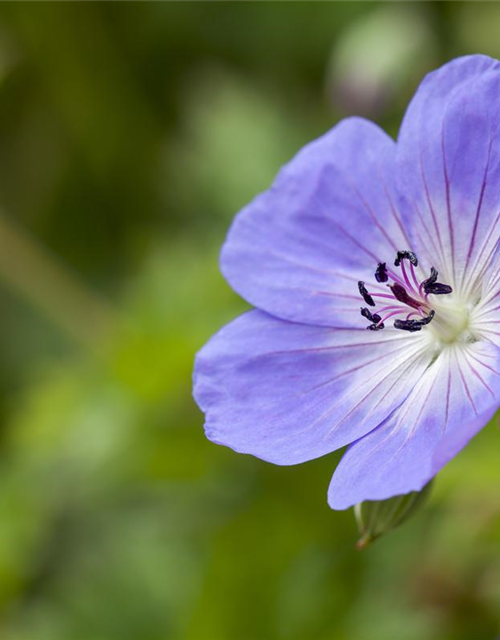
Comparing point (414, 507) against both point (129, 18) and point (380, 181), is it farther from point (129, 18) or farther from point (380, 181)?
point (129, 18)

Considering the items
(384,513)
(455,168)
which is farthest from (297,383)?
(455,168)

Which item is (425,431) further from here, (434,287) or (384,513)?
(434,287)

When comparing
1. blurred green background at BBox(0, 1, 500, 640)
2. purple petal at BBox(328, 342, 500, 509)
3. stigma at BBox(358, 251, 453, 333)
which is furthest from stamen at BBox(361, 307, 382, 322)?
blurred green background at BBox(0, 1, 500, 640)

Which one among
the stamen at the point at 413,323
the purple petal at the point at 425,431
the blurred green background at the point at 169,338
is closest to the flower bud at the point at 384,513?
the purple petal at the point at 425,431

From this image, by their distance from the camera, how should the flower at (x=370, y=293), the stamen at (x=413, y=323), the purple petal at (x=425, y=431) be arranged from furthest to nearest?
the stamen at (x=413, y=323)
the flower at (x=370, y=293)
the purple petal at (x=425, y=431)

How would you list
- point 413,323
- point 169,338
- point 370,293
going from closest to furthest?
1. point 413,323
2. point 370,293
3. point 169,338

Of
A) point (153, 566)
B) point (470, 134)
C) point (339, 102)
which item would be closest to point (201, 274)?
point (339, 102)

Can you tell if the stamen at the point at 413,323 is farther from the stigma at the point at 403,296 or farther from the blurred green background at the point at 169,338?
the blurred green background at the point at 169,338

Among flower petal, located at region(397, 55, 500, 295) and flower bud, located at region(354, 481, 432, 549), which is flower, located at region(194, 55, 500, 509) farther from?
flower bud, located at region(354, 481, 432, 549)
